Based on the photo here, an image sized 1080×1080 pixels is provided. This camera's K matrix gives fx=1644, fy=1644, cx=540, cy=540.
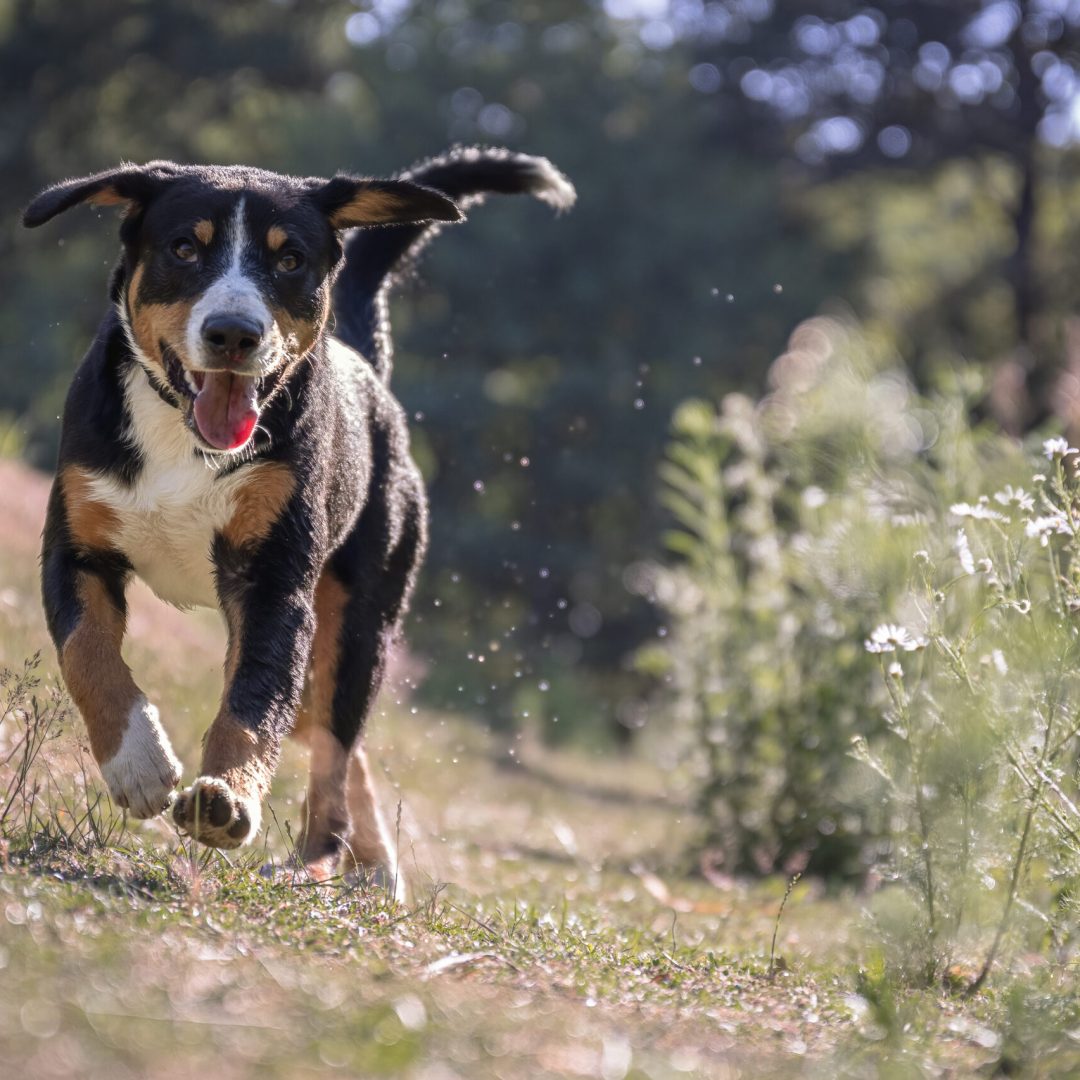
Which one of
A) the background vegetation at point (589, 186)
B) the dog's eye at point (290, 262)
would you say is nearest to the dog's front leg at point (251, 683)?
the dog's eye at point (290, 262)

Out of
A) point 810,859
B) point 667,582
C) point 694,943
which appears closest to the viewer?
point 694,943

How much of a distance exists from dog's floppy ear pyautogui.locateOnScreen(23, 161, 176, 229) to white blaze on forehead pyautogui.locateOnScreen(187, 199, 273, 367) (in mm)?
315

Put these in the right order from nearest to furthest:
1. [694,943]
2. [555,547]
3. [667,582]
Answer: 1. [694,943]
2. [667,582]
3. [555,547]

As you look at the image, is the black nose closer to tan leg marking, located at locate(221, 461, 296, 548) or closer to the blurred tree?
tan leg marking, located at locate(221, 461, 296, 548)

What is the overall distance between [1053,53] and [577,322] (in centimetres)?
747

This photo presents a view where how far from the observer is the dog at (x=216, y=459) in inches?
168

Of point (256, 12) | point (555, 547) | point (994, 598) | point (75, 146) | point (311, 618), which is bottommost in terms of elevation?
point (555, 547)

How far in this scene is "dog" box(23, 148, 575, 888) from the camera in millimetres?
4273

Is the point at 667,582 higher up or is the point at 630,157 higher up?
the point at 630,157

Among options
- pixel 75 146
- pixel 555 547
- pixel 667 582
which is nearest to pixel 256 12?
pixel 75 146

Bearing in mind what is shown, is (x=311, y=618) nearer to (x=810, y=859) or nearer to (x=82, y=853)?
(x=82, y=853)

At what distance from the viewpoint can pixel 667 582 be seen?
888cm

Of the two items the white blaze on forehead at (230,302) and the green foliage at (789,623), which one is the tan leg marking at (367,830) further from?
the green foliage at (789,623)

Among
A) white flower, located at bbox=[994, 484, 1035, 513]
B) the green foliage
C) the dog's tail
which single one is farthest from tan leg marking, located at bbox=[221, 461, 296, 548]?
the green foliage
